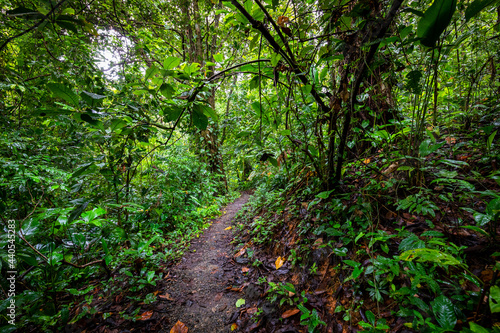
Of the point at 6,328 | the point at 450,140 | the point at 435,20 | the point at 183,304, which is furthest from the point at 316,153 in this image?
the point at 6,328

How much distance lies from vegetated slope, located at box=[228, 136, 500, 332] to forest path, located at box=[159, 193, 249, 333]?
0.84 feet

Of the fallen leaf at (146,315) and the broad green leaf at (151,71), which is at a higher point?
the broad green leaf at (151,71)

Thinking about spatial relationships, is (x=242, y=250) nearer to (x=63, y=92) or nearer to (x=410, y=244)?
(x=410, y=244)

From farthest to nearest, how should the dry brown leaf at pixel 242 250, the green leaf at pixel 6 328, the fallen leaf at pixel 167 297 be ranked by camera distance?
the dry brown leaf at pixel 242 250 → the fallen leaf at pixel 167 297 → the green leaf at pixel 6 328

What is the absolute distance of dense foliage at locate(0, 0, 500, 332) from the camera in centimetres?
110

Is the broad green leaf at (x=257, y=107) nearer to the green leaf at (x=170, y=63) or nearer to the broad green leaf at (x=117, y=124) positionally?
the green leaf at (x=170, y=63)

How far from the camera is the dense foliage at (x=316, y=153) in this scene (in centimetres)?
110

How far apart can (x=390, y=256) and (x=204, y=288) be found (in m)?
2.27

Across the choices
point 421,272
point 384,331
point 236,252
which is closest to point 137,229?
point 236,252

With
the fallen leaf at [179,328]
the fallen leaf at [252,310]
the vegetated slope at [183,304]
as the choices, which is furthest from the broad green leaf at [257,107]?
the fallen leaf at [179,328]

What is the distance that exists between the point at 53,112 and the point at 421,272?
7.04 ft

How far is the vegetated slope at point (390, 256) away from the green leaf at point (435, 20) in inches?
29.9

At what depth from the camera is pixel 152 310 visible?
222cm

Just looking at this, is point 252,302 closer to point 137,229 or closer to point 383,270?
point 383,270
